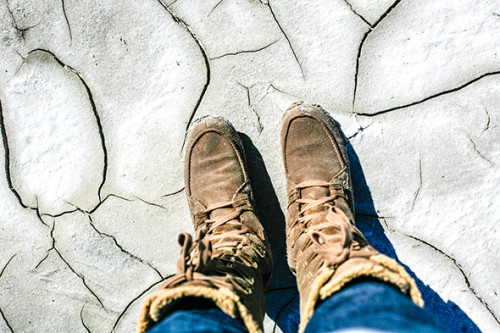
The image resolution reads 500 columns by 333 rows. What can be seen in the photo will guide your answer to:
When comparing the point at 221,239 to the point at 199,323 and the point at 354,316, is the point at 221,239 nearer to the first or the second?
the point at 199,323

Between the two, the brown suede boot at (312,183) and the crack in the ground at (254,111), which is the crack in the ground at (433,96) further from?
the crack in the ground at (254,111)

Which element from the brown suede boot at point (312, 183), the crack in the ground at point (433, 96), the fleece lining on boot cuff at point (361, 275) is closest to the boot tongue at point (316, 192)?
the brown suede boot at point (312, 183)

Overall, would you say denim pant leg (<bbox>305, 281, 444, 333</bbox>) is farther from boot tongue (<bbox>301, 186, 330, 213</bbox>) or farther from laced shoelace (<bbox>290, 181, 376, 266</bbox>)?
boot tongue (<bbox>301, 186, 330, 213</bbox>)

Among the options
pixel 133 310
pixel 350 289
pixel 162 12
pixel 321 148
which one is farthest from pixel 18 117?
pixel 350 289

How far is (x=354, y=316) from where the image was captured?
0.91 metres

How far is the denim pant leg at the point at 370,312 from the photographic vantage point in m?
0.86

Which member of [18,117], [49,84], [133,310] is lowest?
[133,310]

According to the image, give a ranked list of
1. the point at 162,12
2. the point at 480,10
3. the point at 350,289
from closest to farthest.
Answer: the point at 350,289, the point at 480,10, the point at 162,12

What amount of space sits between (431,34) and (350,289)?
1.17m

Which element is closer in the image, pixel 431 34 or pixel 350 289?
pixel 350 289

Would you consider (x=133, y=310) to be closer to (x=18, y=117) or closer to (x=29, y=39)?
(x=18, y=117)

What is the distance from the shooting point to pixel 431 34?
153 cm

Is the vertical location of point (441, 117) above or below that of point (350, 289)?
above

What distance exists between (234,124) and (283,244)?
590 millimetres
